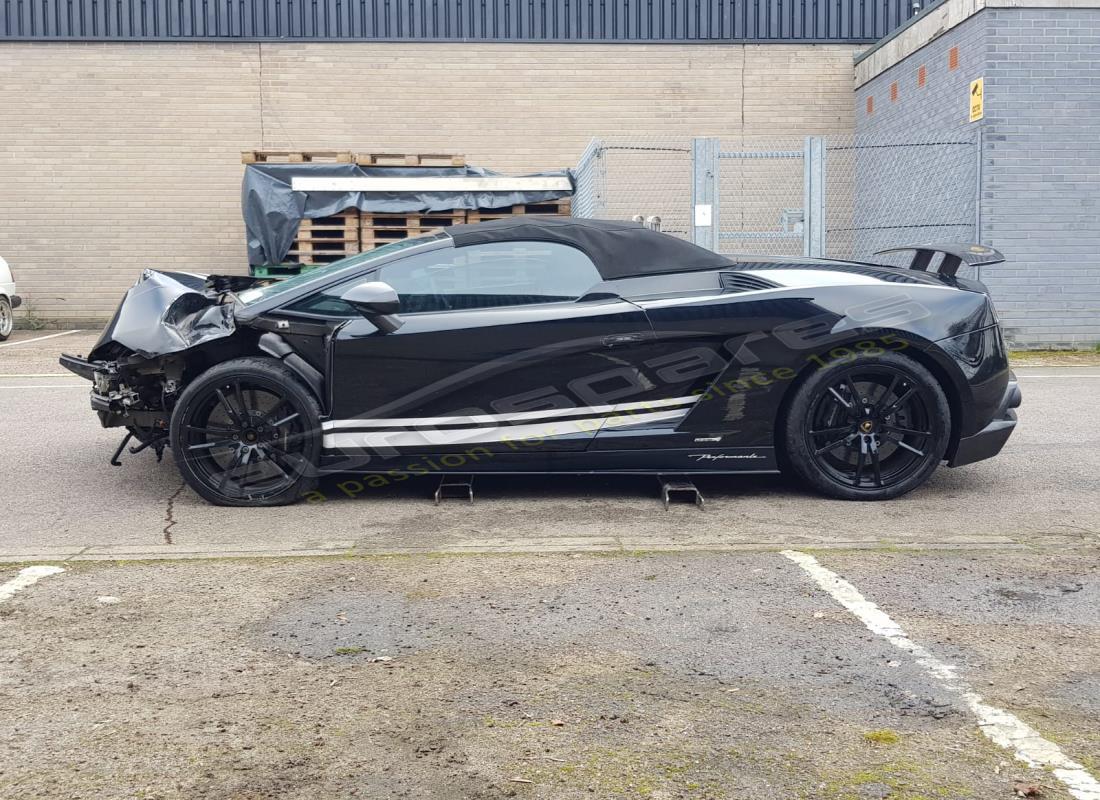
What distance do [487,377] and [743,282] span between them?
4.76 ft

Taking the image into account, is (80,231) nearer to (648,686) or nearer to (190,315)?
(190,315)

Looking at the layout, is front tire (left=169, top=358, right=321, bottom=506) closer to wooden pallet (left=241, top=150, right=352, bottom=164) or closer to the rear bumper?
the rear bumper

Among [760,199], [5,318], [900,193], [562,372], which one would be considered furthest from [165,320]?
[760,199]

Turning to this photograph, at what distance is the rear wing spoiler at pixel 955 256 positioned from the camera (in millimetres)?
6062

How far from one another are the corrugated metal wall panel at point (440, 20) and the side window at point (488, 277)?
1368cm

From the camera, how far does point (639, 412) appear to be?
573cm

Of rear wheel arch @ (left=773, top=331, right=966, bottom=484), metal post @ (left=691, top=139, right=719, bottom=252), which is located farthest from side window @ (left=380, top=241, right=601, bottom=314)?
→ metal post @ (left=691, top=139, right=719, bottom=252)

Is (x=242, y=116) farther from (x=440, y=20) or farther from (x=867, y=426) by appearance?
(x=867, y=426)

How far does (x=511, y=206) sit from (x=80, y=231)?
297 inches

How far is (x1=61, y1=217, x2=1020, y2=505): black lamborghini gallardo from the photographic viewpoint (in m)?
5.68

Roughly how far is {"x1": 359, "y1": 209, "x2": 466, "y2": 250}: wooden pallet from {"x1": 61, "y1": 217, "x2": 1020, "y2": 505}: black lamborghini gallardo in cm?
1015

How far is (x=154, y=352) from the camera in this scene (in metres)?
5.76

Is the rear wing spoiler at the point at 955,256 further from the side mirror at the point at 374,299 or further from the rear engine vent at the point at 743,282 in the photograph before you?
the side mirror at the point at 374,299

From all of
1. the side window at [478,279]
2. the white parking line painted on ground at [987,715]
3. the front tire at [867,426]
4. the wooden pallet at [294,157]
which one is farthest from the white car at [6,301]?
the white parking line painted on ground at [987,715]
